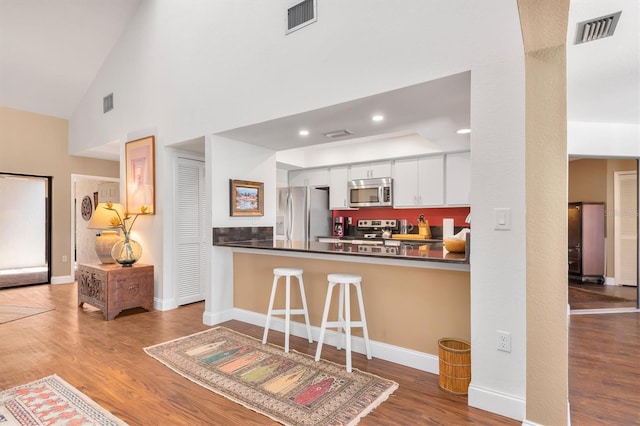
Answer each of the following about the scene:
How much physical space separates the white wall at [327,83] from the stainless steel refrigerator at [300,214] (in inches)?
69.4

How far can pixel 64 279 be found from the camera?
20.1 ft

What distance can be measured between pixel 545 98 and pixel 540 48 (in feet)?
0.83

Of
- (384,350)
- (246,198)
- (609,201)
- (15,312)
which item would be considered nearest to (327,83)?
(246,198)

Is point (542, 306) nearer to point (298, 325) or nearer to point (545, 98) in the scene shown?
point (545, 98)

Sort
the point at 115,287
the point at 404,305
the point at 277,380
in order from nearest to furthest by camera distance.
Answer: the point at 277,380, the point at 404,305, the point at 115,287

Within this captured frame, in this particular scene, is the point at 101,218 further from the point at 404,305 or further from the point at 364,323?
the point at 404,305

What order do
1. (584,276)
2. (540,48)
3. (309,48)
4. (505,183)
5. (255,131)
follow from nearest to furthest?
(540,48), (505,183), (309,48), (255,131), (584,276)

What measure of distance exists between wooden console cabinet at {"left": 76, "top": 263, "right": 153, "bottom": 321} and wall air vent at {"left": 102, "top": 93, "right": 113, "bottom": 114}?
2.49m

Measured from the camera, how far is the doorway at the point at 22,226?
731 centimetres

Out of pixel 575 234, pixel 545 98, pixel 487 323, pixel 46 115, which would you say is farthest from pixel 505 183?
pixel 46 115

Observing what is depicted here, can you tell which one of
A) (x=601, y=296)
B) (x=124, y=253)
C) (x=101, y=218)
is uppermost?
(x=101, y=218)

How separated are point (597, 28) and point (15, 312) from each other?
6.66 metres

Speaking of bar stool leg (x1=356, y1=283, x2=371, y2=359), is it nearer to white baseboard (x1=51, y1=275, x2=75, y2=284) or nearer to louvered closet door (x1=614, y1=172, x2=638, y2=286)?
louvered closet door (x1=614, y1=172, x2=638, y2=286)

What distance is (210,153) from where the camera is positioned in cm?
378
